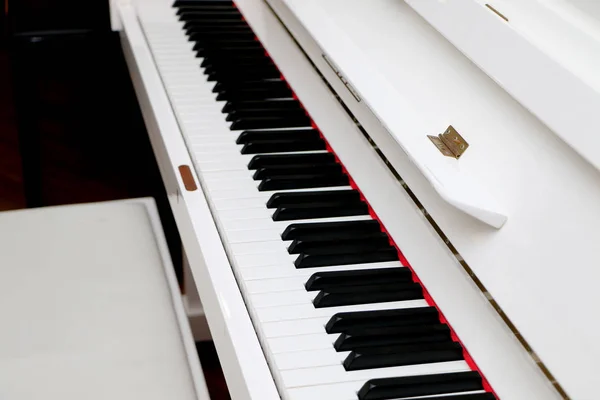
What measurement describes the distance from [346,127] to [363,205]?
0.17 m

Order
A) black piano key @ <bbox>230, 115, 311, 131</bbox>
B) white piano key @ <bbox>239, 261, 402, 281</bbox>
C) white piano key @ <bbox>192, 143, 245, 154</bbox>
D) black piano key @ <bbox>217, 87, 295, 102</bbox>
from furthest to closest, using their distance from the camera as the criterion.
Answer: black piano key @ <bbox>217, 87, 295, 102</bbox>, black piano key @ <bbox>230, 115, 311, 131</bbox>, white piano key @ <bbox>192, 143, 245, 154</bbox>, white piano key @ <bbox>239, 261, 402, 281</bbox>

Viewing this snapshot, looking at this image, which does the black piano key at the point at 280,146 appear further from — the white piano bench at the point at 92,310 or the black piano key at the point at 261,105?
the white piano bench at the point at 92,310

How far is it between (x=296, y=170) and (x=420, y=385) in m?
0.57

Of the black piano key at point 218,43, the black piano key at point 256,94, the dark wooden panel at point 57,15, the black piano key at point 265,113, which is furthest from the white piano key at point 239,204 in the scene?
the dark wooden panel at point 57,15

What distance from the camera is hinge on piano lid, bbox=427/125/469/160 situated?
3.33 ft

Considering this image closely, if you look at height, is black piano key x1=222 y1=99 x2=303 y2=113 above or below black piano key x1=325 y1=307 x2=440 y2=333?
above

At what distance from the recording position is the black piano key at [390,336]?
982 millimetres

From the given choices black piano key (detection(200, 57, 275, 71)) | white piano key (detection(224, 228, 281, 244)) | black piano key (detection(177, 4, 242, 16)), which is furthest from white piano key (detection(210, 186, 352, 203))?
black piano key (detection(177, 4, 242, 16))

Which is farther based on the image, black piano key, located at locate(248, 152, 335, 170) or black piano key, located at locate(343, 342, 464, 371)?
black piano key, located at locate(248, 152, 335, 170)

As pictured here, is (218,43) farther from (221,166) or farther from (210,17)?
(221,166)

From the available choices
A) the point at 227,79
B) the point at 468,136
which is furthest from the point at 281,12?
the point at 468,136

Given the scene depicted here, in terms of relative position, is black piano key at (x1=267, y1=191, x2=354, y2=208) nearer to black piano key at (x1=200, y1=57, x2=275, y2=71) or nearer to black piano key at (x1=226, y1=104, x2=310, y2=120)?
black piano key at (x1=226, y1=104, x2=310, y2=120)

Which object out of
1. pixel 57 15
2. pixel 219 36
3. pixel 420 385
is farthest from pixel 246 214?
pixel 57 15

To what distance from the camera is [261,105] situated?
1.61 metres
